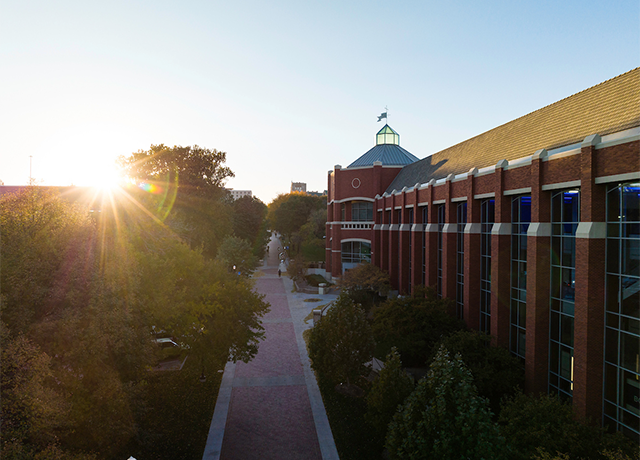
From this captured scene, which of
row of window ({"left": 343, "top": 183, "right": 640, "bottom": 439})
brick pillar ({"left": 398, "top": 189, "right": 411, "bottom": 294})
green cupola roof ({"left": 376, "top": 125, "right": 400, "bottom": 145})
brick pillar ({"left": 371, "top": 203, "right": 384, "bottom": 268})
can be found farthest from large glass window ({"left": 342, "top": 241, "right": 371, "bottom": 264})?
row of window ({"left": 343, "top": 183, "right": 640, "bottom": 439})

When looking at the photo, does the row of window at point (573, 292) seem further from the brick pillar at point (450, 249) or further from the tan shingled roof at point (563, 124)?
the brick pillar at point (450, 249)

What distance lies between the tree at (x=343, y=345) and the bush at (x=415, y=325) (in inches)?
108

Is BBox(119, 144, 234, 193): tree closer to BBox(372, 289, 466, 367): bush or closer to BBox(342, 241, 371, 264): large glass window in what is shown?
BBox(342, 241, 371, 264): large glass window

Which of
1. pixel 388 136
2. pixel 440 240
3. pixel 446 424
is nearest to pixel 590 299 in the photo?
pixel 446 424

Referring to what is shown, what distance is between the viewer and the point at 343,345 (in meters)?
18.2

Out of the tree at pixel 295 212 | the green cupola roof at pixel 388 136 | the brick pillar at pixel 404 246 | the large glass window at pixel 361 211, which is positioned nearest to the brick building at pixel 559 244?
the brick pillar at pixel 404 246

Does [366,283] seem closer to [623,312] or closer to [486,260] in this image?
[486,260]

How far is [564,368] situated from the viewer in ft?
51.8

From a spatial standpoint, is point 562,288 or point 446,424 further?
point 562,288

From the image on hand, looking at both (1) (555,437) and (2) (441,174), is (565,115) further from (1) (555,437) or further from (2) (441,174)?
(1) (555,437)

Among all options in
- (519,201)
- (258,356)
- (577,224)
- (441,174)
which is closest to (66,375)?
(258,356)

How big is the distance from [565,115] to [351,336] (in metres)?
14.8

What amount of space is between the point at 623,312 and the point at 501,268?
21.3 feet

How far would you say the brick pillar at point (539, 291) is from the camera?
54.0ft
